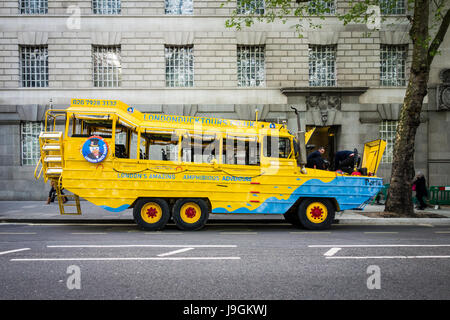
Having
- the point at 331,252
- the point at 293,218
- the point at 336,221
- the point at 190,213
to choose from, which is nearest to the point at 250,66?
the point at 336,221

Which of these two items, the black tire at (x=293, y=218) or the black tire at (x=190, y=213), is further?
the black tire at (x=293, y=218)

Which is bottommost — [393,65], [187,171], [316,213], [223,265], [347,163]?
[223,265]

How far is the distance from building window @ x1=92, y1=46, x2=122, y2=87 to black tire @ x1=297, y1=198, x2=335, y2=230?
12.2 m

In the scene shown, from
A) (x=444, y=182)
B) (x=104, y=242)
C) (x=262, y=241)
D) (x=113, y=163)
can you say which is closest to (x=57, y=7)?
(x=113, y=163)

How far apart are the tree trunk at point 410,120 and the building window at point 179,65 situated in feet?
33.0

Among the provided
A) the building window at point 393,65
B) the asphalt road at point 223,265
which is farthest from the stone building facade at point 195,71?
the asphalt road at point 223,265

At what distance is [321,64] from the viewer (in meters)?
17.4

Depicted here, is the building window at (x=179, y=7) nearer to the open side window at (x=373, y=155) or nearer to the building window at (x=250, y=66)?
the building window at (x=250, y=66)

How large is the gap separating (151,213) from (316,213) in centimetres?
449

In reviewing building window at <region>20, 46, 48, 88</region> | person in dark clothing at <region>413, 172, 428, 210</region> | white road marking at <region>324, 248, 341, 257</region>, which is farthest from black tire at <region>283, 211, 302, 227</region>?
building window at <region>20, 46, 48, 88</region>

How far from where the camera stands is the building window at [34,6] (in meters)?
17.1

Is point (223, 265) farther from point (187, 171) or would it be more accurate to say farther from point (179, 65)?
point (179, 65)

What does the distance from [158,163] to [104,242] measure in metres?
2.48

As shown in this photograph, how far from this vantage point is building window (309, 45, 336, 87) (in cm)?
1742
